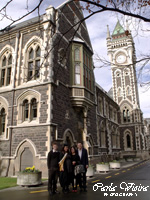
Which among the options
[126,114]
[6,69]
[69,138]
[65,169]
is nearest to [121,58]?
[126,114]

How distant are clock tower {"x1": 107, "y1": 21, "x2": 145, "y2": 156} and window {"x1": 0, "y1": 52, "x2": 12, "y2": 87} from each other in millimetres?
29177

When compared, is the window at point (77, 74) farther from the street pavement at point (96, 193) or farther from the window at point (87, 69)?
the street pavement at point (96, 193)

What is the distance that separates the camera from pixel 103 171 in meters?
15.2

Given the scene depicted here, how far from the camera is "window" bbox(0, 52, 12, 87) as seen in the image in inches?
653

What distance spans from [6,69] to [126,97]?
3798 cm

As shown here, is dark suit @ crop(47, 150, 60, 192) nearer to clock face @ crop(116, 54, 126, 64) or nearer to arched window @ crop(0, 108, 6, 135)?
arched window @ crop(0, 108, 6, 135)

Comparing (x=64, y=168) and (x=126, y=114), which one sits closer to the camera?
(x=64, y=168)

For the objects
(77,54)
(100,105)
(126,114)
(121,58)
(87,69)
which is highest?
(121,58)

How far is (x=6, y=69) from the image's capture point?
16.8 meters

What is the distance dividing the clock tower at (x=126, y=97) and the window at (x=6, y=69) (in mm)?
29177

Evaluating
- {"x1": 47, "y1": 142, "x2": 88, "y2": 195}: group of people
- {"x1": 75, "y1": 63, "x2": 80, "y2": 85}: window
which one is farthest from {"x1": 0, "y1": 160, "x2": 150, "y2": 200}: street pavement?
{"x1": 75, "y1": 63, "x2": 80, "y2": 85}: window

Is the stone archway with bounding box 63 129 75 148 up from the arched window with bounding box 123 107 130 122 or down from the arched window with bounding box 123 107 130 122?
down

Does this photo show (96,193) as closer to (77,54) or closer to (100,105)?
(77,54)

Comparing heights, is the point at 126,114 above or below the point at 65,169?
above
